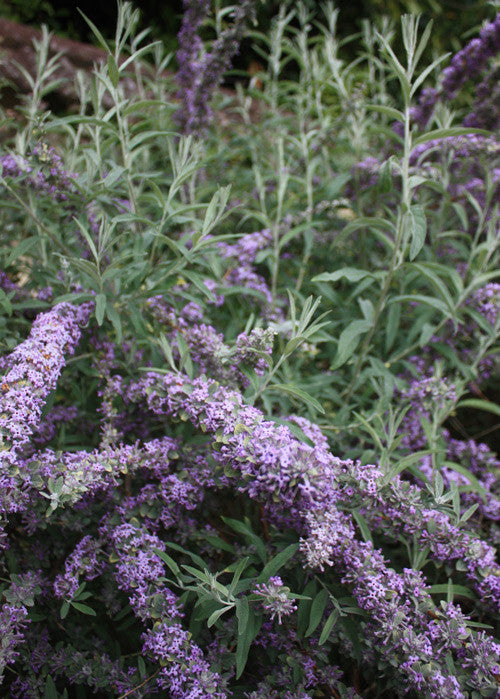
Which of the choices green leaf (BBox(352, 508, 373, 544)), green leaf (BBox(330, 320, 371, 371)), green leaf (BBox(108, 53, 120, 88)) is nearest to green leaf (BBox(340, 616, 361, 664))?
green leaf (BBox(352, 508, 373, 544))

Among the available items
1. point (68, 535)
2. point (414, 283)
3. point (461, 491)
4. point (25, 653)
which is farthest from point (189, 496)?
point (414, 283)

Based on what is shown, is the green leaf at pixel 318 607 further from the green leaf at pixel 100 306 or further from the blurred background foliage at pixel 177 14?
the blurred background foliage at pixel 177 14

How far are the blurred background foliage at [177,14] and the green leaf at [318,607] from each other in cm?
566

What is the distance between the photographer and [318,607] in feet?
5.19

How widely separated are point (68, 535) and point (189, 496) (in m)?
0.47

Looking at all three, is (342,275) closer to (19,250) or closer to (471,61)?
(19,250)

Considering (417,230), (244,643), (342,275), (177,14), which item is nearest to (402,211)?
(417,230)

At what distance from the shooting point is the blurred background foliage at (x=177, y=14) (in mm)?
6090

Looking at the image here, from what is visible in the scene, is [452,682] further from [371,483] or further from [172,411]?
[172,411]

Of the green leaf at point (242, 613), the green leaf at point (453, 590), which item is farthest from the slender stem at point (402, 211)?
the green leaf at point (242, 613)

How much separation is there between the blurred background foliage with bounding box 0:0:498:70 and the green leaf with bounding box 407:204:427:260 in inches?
181

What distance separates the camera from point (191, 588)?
148 centimetres

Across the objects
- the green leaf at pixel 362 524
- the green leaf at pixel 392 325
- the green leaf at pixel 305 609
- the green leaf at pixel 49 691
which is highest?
the green leaf at pixel 392 325

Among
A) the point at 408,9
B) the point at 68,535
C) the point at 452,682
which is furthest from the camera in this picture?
the point at 408,9
